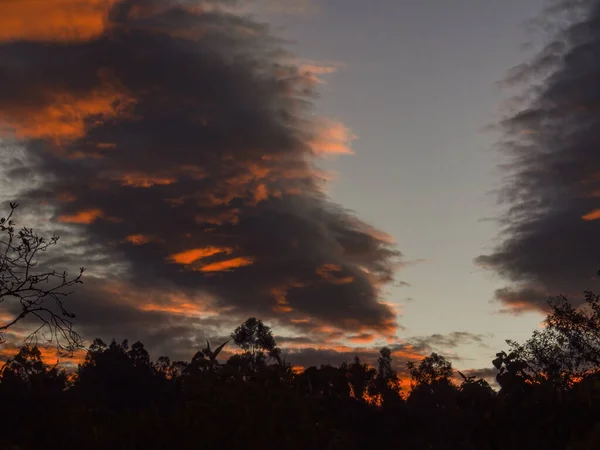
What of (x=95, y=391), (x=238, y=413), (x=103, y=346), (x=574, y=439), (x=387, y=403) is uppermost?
(x=103, y=346)

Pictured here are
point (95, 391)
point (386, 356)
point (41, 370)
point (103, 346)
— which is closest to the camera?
point (41, 370)

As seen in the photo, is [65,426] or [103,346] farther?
[103,346]

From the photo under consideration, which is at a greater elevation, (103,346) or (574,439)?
(103,346)

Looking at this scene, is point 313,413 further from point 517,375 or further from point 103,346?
point 103,346

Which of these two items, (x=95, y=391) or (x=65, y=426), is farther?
(x=95, y=391)

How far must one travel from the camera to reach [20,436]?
51.2 ft

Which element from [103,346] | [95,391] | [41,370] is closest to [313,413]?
[41,370]

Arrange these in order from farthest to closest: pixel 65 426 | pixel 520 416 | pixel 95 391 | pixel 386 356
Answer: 1. pixel 386 356
2. pixel 95 391
3. pixel 65 426
4. pixel 520 416

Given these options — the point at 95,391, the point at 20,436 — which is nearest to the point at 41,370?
the point at 20,436

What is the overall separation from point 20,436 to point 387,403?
163ft

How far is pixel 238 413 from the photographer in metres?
14.4

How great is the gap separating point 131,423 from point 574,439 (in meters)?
8.35

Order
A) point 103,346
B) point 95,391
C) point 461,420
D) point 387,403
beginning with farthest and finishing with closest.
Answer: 1. point 103,346
2. point 95,391
3. point 387,403
4. point 461,420

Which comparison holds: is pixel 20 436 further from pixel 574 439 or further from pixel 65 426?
pixel 574 439
